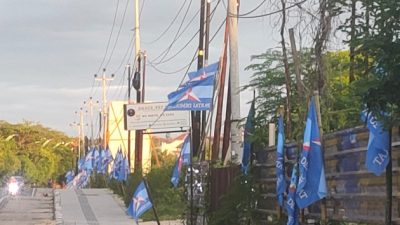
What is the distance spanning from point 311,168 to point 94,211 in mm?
22692

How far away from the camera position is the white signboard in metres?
43.8

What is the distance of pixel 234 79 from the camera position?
56.3ft

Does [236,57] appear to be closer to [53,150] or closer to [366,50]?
[366,50]

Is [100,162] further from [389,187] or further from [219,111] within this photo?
[389,187]

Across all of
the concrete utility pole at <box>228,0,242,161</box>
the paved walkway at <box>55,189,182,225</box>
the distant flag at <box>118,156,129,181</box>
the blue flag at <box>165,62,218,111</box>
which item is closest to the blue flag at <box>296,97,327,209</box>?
the concrete utility pole at <box>228,0,242,161</box>

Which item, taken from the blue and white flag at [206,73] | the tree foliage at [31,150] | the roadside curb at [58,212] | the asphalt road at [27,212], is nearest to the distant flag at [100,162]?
the asphalt road at [27,212]

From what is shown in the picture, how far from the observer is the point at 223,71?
21.4m

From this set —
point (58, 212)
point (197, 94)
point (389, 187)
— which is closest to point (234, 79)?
point (197, 94)

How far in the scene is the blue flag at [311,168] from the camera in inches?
388

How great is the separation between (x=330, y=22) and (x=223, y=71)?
11.8 metres

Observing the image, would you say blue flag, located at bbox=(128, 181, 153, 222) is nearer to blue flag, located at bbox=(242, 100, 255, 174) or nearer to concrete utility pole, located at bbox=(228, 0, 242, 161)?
concrete utility pole, located at bbox=(228, 0, 242, 161)

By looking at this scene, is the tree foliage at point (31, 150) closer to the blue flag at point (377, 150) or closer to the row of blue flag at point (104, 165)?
the row of blue flag at point (104, 165)

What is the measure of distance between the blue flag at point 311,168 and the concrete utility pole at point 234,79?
6.57 m

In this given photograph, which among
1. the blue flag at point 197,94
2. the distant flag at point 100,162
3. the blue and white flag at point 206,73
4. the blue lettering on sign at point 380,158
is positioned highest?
the blue and white flag at point 206,73
